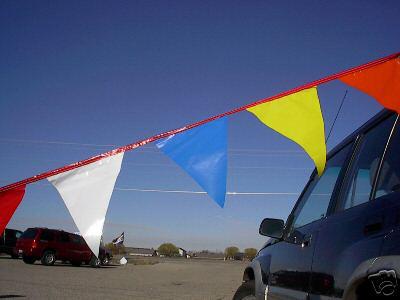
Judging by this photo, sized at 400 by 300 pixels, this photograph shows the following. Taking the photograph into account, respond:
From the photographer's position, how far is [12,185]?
3305mm

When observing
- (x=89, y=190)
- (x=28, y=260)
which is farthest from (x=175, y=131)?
(x=28, y=260)

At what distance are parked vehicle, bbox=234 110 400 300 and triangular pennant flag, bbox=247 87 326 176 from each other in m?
0.21

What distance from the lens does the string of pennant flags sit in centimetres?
311

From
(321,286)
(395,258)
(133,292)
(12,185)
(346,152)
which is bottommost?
(133,292)

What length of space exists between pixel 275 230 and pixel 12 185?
6.76 feet

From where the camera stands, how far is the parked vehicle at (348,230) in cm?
201

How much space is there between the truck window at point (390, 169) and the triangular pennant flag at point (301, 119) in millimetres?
660

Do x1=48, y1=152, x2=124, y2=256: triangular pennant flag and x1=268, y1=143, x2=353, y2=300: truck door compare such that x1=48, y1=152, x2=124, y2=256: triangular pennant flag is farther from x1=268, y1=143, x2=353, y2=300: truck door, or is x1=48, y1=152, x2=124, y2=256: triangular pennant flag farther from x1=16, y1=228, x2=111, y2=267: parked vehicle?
x1=16, y1=228, x2=111, y2=267: parked vehicle

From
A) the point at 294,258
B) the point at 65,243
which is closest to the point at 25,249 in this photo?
the point at 65,243

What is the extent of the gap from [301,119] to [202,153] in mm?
760

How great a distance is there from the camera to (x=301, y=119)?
3.21 meters

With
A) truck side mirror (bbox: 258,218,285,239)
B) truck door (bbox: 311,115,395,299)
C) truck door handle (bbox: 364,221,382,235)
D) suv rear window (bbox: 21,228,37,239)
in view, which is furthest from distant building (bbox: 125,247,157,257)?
truck door handle (bbox: 364,221,382,235)

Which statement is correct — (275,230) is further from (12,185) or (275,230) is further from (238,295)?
(12,185)

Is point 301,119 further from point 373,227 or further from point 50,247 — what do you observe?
point 50,247
